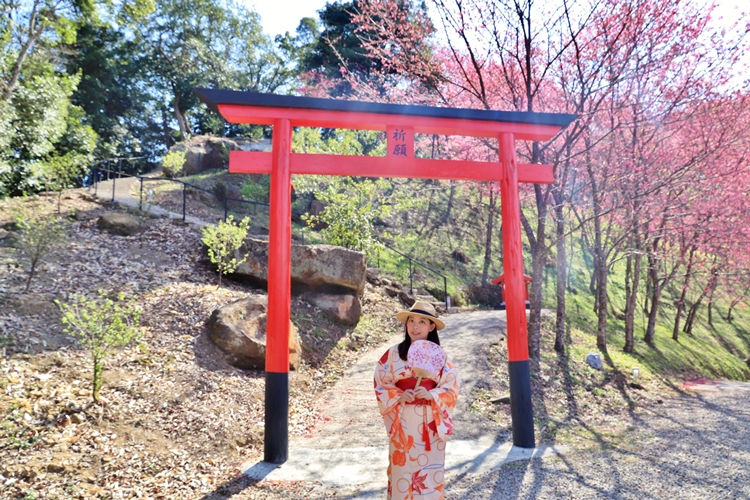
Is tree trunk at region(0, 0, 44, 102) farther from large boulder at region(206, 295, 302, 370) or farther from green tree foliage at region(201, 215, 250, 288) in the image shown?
large boulder at region(206, 295, 302, 370)

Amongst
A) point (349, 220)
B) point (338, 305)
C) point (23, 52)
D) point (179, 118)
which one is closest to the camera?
point (338, 305)

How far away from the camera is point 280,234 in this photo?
16.2 feet

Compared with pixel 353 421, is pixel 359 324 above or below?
above

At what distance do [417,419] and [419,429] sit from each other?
0.07 meters

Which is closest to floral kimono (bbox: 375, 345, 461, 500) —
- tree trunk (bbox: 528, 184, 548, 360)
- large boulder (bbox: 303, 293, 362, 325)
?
tree trunk (bbox: 528, 184, 548, 360)

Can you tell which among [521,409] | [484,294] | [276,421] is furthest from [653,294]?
[276,421]

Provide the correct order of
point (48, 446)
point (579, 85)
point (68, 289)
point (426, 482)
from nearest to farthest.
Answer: point (426, 482), point (48, 446), point (68, 289), point (579, 85)

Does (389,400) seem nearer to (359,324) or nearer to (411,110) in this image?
(411,110)

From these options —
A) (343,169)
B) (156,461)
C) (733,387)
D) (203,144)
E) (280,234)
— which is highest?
(203,144)

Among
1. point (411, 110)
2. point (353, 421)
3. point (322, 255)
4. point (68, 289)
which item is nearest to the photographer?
point (411, 110)

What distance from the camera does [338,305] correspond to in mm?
9094

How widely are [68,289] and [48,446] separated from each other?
12.3 ft

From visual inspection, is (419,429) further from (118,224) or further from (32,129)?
(32,129)

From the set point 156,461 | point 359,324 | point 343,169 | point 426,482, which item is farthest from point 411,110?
point 359,324
